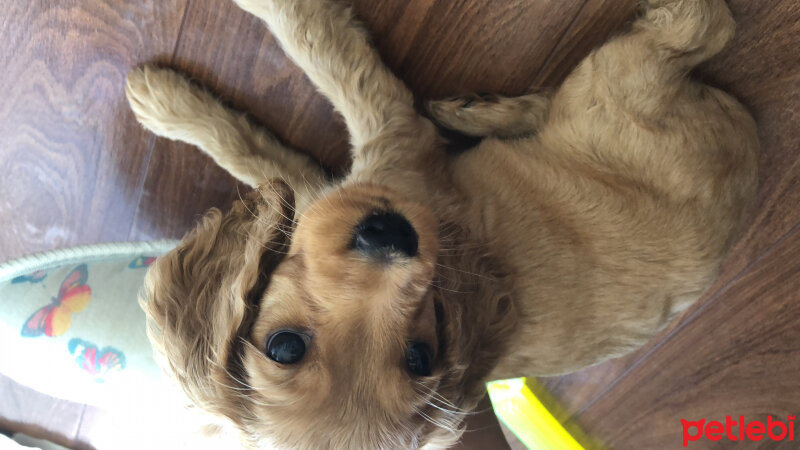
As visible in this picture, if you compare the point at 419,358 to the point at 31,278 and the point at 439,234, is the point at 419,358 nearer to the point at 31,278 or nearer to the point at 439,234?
the point at 439,234

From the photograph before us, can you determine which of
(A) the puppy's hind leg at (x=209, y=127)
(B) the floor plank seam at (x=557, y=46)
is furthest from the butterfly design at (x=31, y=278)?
(B) the floor plank seam at (x=557, y=46)

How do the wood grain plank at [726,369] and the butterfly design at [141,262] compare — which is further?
the wood grain plank at [726,369]

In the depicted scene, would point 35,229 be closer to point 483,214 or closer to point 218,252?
point 218,252

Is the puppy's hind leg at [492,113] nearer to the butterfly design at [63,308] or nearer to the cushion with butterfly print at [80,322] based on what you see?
the cushion with butterfly print at [80,322]

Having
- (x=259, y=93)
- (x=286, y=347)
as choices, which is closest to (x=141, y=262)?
(x=259, y=93)

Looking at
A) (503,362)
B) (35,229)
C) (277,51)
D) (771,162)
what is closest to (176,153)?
(277,51)
